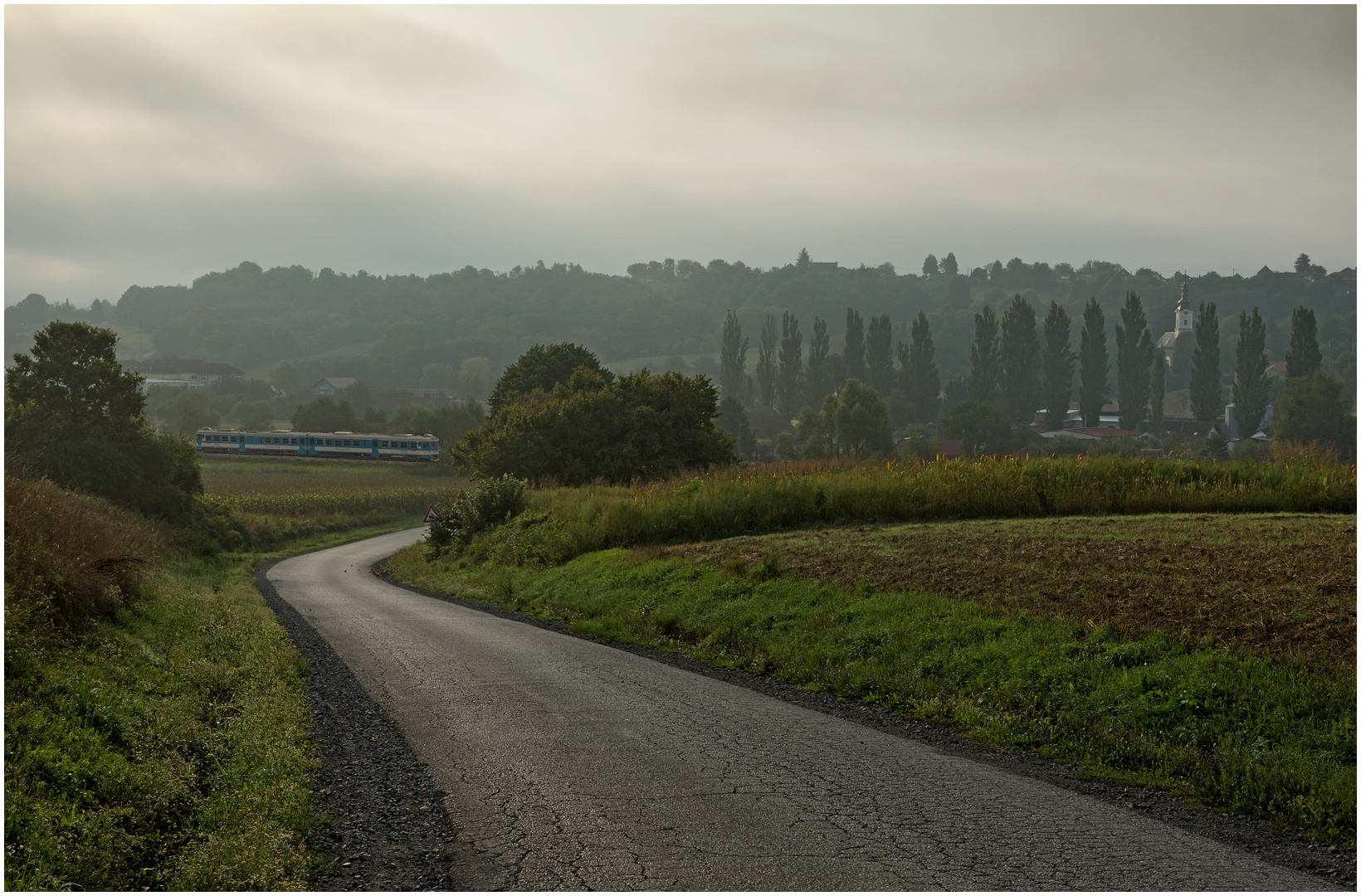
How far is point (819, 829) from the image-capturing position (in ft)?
20.2

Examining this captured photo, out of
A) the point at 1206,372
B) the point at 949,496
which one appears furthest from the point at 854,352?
the point at 949,496

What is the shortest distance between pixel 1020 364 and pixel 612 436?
3357 inches

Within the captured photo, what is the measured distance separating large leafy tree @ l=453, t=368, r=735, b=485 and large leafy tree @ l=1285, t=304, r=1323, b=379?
71.6 m

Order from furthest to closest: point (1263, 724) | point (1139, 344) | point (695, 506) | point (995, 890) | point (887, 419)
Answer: point (1139, 344), point (887, 419), point (695, 506), point (1263, 724), point (995, 890)

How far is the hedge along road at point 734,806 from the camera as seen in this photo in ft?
18.1

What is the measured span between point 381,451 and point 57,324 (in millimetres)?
50591

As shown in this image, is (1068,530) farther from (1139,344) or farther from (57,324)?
(1139,344)

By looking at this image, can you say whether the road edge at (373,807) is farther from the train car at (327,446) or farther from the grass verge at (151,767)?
the train car at (327,446)

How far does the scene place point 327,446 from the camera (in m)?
87.2

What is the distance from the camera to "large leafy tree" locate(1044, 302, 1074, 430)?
11006 centimetres

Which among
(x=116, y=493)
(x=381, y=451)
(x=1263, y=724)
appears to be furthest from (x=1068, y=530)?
(x=381, y=451)

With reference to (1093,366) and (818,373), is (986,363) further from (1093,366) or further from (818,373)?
(818,373)

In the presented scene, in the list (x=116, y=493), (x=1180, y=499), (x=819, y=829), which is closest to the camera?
(x=819, y=829)

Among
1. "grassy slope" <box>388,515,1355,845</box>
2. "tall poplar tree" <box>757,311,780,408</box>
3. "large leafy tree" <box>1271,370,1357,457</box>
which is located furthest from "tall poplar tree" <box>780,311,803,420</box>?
"grassy slope" <box>388,515,1355,845</box>
